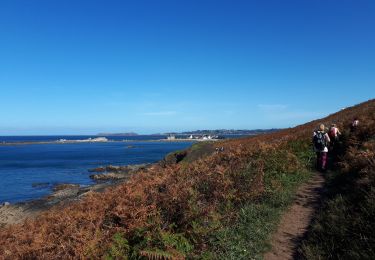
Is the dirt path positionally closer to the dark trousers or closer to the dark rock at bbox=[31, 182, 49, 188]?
the dark trousers

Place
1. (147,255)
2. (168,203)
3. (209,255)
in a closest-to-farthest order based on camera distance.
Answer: (147,255) < (209,255) < (168,203)

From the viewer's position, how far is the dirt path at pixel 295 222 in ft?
25.8

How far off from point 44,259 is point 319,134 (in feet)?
38.0

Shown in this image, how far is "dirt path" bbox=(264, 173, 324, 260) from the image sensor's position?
7.85m

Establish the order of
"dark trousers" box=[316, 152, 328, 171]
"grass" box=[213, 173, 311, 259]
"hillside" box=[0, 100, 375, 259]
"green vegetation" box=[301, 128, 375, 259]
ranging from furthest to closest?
1. "dark trousers" box=[316, 152, 328, 171]
2. "grass" box=[213, 173, 311, 259]
3. "hillside" box=[0, 100, 375, 259]
4. "green vegetation" box=[301, 128, 375, 259]

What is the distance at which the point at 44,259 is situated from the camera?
276 inches

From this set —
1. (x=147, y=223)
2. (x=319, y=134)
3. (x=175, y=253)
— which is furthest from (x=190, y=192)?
(x=319, y=134)

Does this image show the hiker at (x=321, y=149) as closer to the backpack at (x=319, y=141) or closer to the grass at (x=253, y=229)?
the backpack at (x=319, y=141)

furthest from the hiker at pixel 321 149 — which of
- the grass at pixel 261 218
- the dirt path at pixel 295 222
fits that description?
the dirt path at pixel 295 222

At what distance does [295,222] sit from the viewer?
9328 millimetres

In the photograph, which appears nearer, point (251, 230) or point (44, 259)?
point (44, 259)

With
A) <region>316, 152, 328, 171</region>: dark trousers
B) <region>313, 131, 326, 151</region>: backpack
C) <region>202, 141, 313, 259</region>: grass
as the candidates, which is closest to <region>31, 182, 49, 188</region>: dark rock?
<region>202, 141, 313, 259</region>: grass

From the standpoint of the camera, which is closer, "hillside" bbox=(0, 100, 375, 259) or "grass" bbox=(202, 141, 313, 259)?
"hillside" bbox=(0, 100, 375, 259)

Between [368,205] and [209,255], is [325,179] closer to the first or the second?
[368,205]
